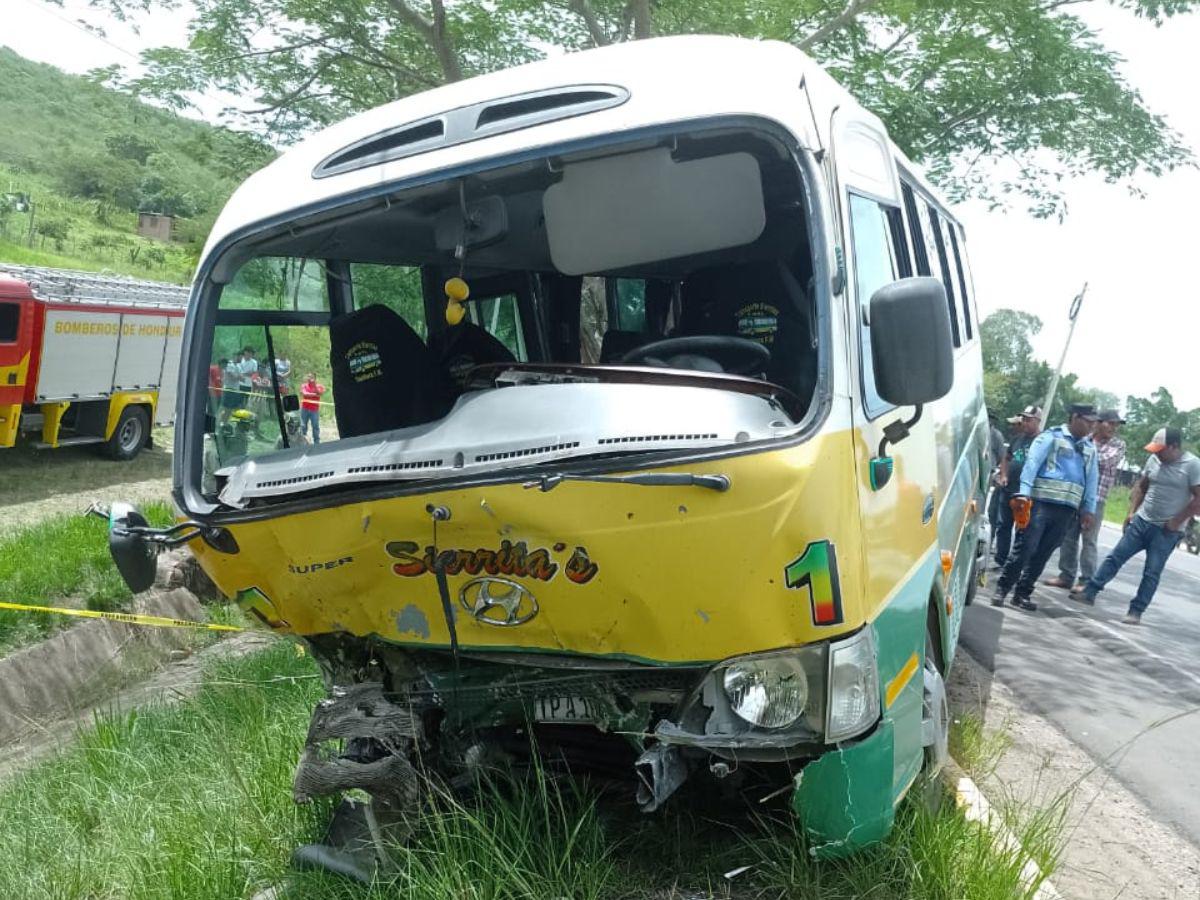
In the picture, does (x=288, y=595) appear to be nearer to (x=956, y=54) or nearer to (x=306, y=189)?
(x=306, y=189)

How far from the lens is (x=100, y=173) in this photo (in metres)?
55.7

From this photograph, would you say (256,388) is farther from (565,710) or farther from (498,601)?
(565,710)

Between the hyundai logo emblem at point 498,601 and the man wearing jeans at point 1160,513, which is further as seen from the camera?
the man wearing jeans at point 1160,513

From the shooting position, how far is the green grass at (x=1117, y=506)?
34750mm

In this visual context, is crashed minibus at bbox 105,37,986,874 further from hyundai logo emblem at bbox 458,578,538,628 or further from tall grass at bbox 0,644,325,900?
tall grass at bbox 0,644,325,900

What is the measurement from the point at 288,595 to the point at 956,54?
11.2m

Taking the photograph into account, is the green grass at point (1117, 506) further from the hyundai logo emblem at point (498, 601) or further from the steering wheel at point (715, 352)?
the hyundai logo emblem at point (498, 601)

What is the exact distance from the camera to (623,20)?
1157 centimetres

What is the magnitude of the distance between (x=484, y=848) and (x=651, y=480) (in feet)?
4.69

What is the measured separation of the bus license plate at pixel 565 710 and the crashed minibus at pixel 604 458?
1 centimetres

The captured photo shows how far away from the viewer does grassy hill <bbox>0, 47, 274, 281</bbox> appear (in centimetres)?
1327

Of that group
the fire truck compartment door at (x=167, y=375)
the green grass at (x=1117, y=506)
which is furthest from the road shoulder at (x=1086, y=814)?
the green grass at (x=1117, y=506)

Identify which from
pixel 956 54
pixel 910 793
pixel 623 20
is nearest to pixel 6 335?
pixel 623 20

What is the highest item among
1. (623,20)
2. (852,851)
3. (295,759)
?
(623,20)
